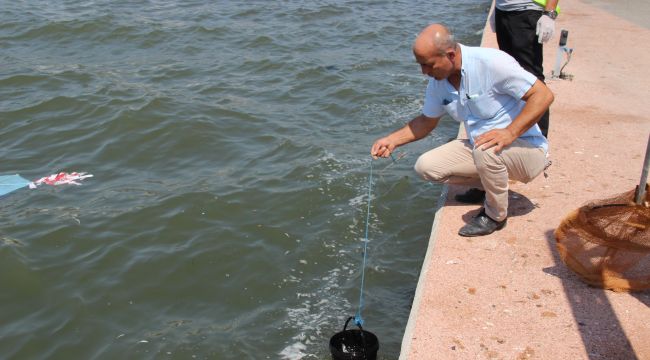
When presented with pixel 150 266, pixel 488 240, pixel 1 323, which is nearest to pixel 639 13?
pixel 488 240

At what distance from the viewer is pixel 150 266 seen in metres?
5.99

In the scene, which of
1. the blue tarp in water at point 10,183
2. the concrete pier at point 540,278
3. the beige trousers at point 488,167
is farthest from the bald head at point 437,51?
the blue tarp in water at point 10,183

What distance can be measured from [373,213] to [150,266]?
7.25 feet

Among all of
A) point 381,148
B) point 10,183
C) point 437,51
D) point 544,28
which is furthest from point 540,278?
point 10,183

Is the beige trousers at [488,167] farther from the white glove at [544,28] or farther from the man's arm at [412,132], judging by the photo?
the white glove at [544,28]

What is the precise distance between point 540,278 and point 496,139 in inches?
36.8

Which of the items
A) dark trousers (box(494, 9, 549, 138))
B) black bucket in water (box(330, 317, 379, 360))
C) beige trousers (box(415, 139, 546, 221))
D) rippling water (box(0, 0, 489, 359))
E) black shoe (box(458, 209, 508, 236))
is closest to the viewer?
black bucket in water (box(330, 317, 379, 360))

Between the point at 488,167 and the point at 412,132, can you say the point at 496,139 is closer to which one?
the point at 488,167

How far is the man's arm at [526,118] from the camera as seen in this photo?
451 centimetres

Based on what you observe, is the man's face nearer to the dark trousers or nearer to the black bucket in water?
the dark trousers

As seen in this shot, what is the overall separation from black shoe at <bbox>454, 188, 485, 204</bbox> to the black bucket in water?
5.56ft

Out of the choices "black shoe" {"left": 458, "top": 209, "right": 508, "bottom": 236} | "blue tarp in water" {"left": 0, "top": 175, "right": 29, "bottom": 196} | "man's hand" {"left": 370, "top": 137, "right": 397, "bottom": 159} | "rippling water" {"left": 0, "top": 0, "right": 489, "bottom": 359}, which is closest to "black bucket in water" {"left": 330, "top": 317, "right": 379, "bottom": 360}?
"rippling water" {"left": 0, "top": 0, "right": 489, "bottom": 359}

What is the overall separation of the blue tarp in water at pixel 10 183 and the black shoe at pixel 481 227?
480 centimetres

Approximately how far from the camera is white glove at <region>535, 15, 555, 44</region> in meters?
5.50
